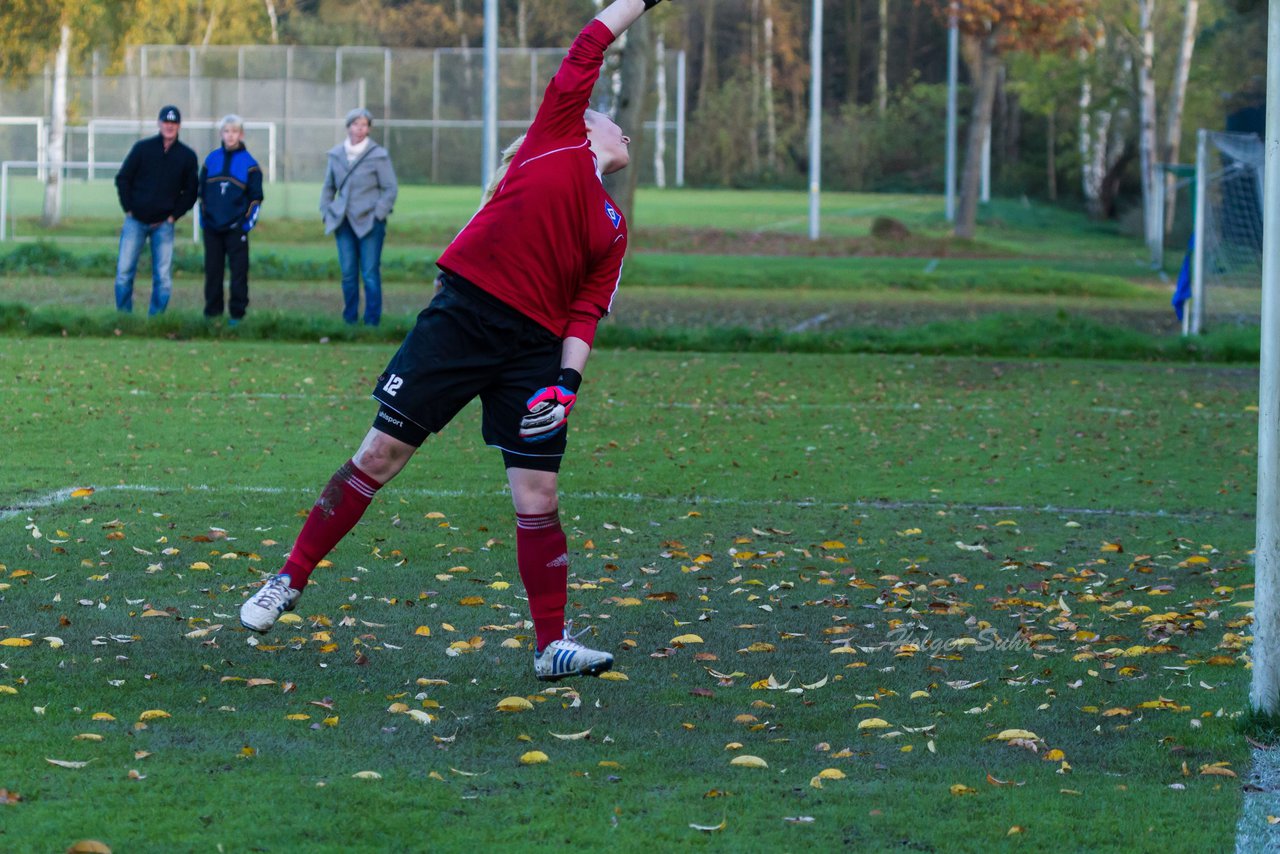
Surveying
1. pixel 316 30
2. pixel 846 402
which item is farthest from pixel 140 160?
pixel 316 30

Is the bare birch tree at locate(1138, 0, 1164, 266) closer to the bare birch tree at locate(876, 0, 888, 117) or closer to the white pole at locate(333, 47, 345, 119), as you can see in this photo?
the white pole at locate(333, 47, 345, 119)

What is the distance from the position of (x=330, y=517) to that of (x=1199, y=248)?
15.2 meters

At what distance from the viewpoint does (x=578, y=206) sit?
17.9 ft

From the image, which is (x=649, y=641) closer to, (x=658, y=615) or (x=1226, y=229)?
(x=658, y=615)

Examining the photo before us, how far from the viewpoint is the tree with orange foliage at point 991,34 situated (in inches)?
1554

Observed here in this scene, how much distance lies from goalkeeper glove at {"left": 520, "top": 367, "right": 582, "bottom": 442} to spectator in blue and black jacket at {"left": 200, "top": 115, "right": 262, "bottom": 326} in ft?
40.6

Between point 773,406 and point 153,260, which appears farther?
point 153,260

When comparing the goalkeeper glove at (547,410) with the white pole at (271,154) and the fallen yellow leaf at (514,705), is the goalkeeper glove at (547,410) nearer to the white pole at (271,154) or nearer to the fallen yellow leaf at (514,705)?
the fallen yellow leaf at (514,705)

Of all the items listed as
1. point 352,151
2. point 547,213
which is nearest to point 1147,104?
point 352,151

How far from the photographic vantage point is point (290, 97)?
41.9 meters

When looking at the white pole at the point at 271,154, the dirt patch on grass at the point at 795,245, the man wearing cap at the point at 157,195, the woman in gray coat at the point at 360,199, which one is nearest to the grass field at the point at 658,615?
the woman in gray coat at the point at 360,199

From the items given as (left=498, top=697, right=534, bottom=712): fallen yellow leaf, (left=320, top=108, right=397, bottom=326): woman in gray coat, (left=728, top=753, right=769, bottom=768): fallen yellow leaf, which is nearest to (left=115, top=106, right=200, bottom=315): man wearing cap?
(left=320, top=108, right=397, bottom=326): woman in gray coat

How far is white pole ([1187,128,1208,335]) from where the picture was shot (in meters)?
18.9

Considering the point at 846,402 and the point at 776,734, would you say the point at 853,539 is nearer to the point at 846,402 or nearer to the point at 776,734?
the point at 776,734
